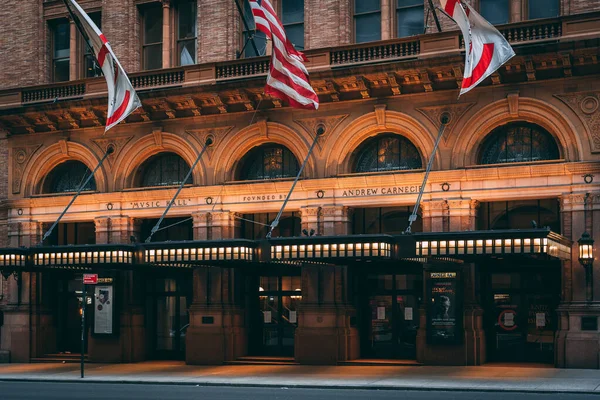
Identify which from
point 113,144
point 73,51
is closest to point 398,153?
point 113,144

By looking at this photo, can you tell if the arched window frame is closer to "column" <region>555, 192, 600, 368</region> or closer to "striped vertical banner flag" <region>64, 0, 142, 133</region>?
"column" <region>555, 192, 600, 368</region>

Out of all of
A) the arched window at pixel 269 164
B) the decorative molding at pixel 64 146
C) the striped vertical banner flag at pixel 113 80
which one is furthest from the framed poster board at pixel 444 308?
the decorative molding at pixel 64 146

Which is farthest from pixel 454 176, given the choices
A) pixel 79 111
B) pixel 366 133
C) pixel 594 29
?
pixel 79 111

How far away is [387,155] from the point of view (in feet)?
105

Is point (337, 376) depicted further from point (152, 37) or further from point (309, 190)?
point (152, 37)

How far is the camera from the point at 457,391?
932 inches

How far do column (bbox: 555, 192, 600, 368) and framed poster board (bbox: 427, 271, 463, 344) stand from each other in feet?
10.0

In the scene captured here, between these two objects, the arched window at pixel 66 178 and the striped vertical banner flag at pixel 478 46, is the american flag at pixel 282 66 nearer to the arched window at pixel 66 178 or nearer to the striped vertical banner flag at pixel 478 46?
the striped vertical banner flag at pixel 478 46

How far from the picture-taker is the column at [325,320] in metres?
31.3

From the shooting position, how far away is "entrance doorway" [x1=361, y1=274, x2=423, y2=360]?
31672mm

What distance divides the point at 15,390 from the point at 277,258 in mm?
8263

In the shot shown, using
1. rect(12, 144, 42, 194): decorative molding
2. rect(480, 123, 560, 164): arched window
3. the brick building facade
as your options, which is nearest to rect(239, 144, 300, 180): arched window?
the brick building facade

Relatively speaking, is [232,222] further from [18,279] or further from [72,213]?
[18,279]

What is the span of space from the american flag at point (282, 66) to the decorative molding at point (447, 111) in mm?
3949
